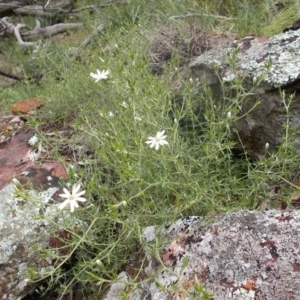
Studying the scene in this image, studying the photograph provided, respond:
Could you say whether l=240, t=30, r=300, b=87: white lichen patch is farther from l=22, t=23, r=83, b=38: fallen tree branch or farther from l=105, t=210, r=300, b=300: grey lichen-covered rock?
l=22, t=23, r=83, b=38: fallen tree branch

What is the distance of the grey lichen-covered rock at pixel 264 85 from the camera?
2.71 m

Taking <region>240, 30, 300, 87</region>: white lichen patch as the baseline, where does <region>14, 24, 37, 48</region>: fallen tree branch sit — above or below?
below

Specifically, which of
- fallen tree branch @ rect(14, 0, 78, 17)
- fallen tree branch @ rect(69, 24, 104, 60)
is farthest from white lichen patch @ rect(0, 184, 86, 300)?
fallen tree branch @ rect(14, 0, 78, 17)

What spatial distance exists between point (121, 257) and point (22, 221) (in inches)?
25.8

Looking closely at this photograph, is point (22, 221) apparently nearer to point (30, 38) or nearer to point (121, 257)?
point (121, 257)

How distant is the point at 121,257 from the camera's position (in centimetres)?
243

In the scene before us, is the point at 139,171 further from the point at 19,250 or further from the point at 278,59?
the point at 278,59

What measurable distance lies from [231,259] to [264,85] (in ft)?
4.26

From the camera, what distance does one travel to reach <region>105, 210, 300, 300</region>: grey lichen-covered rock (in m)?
1.70

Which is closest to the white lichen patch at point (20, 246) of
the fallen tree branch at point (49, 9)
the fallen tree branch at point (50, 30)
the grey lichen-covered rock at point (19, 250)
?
the grey lichen-covered rock at point (19, 250)

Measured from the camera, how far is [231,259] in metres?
1.80

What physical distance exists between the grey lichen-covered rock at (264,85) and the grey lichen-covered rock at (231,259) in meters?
0.78

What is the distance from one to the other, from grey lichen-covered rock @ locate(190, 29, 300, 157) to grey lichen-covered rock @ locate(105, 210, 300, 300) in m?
0.78

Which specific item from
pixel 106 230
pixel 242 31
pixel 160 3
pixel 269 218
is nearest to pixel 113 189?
pixel 106 230
